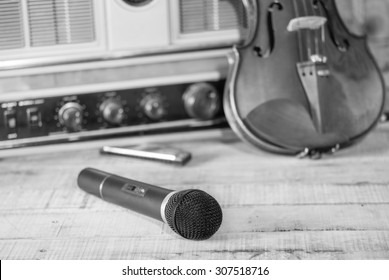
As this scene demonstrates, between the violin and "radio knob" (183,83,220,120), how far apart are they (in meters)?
0.14

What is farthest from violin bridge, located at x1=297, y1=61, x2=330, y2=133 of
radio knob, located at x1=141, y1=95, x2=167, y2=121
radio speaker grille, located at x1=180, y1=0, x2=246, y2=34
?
radio knob, located at x1=141, y1=95, x2=167, y2=121

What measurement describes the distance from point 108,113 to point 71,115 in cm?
8

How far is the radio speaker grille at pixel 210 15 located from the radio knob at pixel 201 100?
0.14 meters

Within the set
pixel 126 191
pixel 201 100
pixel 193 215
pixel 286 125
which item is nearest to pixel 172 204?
pixel 193 215

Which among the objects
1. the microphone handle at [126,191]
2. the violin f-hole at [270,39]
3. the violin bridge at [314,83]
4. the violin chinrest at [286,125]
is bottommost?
the microphone handle at [126,191]

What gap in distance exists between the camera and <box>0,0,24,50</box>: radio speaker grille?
1.51 meters

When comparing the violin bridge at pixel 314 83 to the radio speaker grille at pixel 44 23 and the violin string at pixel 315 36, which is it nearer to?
the violin string at pixel 315 36

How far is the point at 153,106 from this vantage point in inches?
63.8

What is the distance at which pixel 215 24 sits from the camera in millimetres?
1656

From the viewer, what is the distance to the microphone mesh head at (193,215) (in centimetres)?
105

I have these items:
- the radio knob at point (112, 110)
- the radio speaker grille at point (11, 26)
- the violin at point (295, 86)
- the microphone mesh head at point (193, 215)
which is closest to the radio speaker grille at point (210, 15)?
the violin at point (295, 86)

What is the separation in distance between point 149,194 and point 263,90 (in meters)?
0.44
